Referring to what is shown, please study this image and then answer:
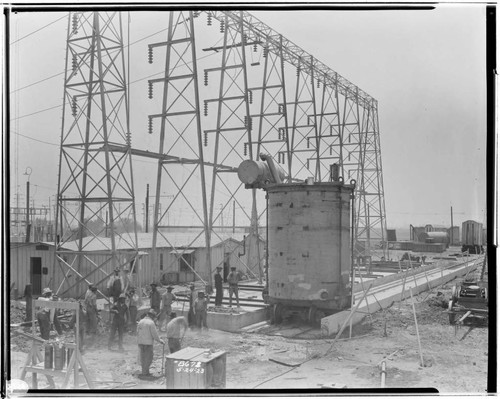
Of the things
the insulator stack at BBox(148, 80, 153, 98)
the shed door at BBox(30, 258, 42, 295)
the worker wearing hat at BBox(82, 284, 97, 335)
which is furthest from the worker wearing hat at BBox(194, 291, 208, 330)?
the shed door at BBox(30, 258, 42, 295)

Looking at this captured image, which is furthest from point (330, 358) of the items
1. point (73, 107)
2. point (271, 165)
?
point (73, 107)

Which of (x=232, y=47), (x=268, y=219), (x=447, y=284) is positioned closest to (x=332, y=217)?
(x=268, y=219)

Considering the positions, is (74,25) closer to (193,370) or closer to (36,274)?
(36,274)

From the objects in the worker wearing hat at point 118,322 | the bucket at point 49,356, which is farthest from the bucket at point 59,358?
the worker wearing hat at point 118,322

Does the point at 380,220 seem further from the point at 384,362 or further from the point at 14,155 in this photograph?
the point at 14,155

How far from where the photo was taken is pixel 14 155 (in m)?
9.34

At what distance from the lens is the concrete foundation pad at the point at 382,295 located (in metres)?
13.8

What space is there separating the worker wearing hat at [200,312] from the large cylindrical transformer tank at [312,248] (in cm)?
224

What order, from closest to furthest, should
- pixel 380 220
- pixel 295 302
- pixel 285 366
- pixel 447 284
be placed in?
pixel 285 366
pixel 295 302
pixel 447 284
pixel 380 220

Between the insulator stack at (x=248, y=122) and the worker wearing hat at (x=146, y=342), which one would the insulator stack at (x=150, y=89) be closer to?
the insulator stack at (x=248, y=122)

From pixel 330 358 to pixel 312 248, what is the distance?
4.09m

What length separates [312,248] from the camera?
14812 mm

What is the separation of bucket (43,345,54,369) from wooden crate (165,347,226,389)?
201 centimetres

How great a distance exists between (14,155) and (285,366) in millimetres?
6520
